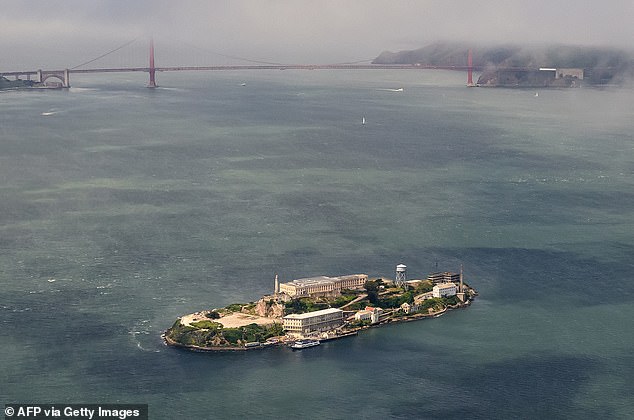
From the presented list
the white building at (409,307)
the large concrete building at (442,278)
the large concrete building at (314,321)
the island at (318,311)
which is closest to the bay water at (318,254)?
the island at (318,311)

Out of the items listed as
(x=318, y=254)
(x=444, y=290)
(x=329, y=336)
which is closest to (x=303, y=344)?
(x=329, y=336)

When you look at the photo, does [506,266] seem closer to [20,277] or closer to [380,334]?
[380,334]

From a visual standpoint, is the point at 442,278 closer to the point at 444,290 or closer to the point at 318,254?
the point at 444,290

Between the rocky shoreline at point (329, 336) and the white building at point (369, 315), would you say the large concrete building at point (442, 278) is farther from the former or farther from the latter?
the white building at point (369, 315)

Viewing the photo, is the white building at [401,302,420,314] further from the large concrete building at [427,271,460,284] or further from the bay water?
the large concrete building at [427,271,460,284]

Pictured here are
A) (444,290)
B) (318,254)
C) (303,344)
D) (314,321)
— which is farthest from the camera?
(318,254)

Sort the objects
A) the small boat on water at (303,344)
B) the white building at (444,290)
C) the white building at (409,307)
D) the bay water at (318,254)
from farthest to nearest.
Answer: the white building at (444,290) → the white building at (409,307) → the small boat on water at (303,344) → the bay water at (318,254)
